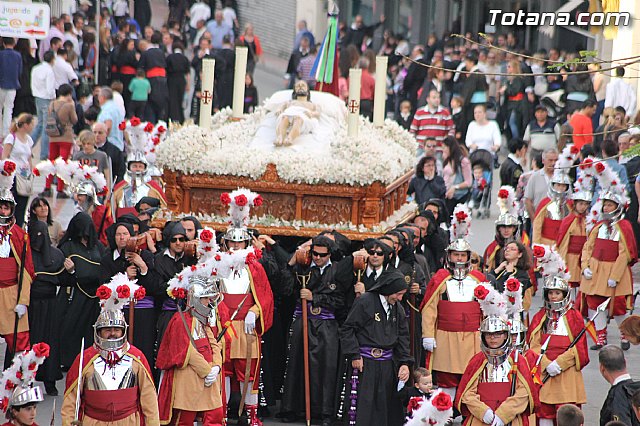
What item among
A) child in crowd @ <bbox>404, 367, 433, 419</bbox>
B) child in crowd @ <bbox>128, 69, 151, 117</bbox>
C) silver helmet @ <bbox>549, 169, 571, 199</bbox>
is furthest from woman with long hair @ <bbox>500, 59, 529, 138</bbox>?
child in crowd @ <bbox>404, 367, 433, 419</bbox>

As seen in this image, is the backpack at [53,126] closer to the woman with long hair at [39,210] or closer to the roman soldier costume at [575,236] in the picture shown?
the woman with long hair at [39,210]

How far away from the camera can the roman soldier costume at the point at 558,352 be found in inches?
458

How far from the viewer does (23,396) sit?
9391mm

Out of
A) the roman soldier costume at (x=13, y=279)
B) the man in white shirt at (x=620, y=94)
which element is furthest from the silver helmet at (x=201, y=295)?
the man in white shirt at (x=620, y=94)

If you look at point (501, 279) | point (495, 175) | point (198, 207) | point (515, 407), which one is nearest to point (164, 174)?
point (198, 207)

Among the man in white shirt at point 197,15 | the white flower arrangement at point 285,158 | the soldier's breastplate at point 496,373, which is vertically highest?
the man in white shirt at point 197,15

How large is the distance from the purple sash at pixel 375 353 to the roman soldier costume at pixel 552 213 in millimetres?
4826

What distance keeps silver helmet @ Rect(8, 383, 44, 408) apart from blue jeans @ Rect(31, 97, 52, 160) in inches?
477

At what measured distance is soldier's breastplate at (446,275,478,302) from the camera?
39.9 ft

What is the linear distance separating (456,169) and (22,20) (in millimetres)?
6607

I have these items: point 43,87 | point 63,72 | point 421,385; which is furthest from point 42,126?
point 421,385

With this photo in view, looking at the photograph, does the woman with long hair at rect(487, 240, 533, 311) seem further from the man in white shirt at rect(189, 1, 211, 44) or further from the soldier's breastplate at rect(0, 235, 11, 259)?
the man in white shirt at rect(189, 1, 211, 44)

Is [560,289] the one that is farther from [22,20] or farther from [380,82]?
[22,20]

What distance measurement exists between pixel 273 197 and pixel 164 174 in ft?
3.70
